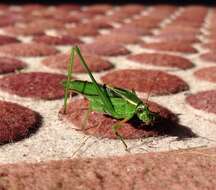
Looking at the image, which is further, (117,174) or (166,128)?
(166,128)

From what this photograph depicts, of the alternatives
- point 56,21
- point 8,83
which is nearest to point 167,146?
point 8,83

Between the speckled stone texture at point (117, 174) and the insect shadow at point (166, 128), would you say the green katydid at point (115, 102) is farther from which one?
the speckled stone texture at point (117, 174)

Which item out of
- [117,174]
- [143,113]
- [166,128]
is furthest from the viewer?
[166,128]

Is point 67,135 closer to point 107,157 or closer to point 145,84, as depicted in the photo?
point 107,157

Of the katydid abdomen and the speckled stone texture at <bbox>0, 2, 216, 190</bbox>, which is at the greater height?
the katydid abdomen

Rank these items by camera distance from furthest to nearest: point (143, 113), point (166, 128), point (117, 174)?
1. point (166, 128)
2. point (143, 113)
3. point (117, 174)

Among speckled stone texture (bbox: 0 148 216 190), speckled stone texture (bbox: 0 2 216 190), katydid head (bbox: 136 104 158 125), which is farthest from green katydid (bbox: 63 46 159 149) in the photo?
speckled stone texture (bbox: 0 148 216 190)

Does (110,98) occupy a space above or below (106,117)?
above

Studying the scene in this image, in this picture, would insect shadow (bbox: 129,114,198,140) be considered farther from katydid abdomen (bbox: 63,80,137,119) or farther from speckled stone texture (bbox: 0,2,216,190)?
katydid abdomen (bbox: 63,80,137,119)

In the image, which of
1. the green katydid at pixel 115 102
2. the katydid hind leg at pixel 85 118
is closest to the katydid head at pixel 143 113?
the green katydid at pixel 115 102

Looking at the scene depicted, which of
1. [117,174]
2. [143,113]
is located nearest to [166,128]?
[143,113]

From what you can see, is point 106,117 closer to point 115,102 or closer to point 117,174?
point 115,102
